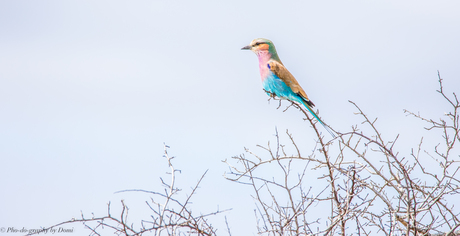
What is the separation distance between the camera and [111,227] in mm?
3936

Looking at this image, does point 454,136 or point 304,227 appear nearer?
point 454,136

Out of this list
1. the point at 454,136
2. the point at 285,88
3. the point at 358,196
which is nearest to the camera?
the point at 454,136

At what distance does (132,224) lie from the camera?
4145 millimetres

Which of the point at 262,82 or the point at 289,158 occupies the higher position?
the point at 262,82

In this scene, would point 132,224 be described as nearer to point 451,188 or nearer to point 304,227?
point 304,227

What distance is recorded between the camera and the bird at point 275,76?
754 cm

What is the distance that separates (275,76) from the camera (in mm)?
7805

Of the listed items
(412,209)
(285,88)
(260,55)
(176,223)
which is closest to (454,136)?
(412,209)

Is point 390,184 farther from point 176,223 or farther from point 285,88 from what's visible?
point 285,88

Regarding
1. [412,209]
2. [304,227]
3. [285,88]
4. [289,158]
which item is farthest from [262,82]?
[412,209]

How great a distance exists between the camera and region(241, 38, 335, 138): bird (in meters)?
7.54

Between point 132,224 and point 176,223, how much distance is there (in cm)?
35

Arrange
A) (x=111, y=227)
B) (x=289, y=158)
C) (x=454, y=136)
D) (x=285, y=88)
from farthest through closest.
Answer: (x=285, y=88)
(x=289, y=158)
(x=454, y=136)
(x=111, y=227)

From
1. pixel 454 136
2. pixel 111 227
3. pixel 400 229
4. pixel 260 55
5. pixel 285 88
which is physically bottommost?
pixel 400 229
